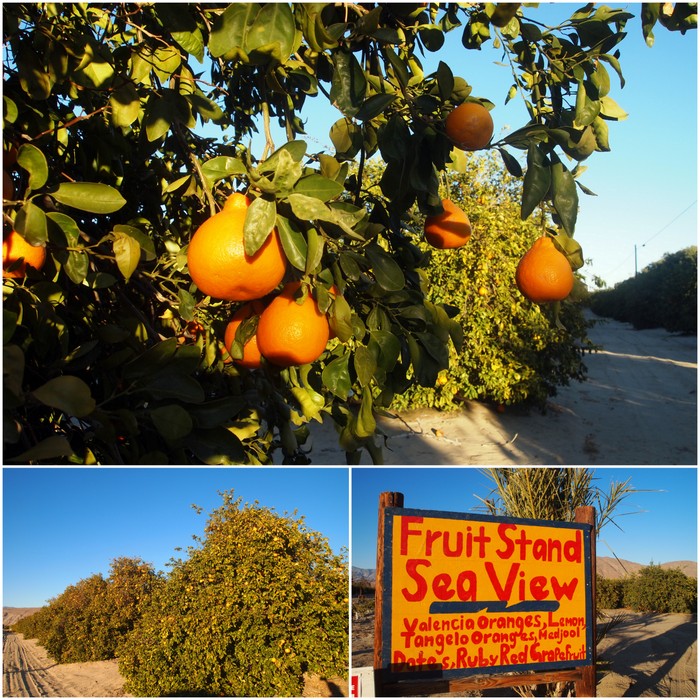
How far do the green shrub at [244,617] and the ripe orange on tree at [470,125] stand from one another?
1.12m

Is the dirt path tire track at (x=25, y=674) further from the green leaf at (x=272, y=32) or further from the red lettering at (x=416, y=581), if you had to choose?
the green leaf at (x=272, y=32)

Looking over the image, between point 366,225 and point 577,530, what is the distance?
1.30m

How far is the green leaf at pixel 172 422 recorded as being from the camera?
1.03 meters

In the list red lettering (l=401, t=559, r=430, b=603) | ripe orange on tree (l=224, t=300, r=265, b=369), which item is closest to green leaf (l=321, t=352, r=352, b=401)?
ripe orange on tree (l=224, t=300, r=265, b=369)

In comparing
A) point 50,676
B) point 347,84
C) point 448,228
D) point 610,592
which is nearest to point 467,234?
point 448,228

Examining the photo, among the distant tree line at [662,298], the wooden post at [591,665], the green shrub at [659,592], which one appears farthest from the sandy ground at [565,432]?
the distant tree line at [662,298]

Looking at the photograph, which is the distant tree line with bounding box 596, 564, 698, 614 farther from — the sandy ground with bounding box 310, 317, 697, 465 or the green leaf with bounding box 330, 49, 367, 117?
the green leaf with bounding box 330, 49, 367, 117

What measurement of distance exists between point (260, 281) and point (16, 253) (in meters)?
0.38

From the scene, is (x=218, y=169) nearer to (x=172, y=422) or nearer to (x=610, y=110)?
(x=172, y=422)

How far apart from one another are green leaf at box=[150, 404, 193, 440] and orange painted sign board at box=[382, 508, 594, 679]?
0.62 m

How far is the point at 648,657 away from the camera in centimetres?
408

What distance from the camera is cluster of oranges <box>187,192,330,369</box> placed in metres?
0.92

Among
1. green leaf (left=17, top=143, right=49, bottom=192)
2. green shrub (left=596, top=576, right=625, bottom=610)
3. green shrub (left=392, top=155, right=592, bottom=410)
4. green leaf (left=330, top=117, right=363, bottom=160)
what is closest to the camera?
green leaf (left=17, top=143, right=49, bottom=192)

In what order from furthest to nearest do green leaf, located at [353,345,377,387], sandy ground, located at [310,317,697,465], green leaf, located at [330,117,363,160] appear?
sandy ground, located at [310,317,697,465], green leaf, located at [330,117,363,160], green leaf, located at [353,345,377,387]
